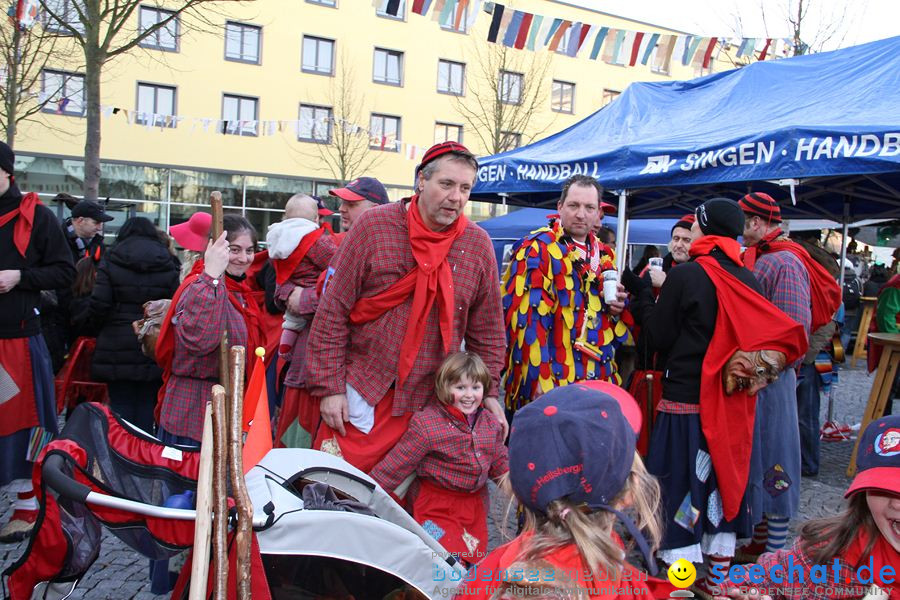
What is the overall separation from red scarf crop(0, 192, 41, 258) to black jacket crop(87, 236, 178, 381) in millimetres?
540

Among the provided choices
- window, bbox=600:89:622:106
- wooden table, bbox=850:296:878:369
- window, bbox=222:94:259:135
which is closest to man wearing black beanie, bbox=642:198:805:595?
wooden table, bbox=850:296:878:369

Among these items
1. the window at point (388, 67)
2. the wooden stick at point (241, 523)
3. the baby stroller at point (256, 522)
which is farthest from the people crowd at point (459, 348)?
the window at point (388, 67)

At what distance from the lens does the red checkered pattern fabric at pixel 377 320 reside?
2879 mm

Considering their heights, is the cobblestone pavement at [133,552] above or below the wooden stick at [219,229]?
below

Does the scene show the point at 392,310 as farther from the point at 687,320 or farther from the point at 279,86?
the point at 279,86

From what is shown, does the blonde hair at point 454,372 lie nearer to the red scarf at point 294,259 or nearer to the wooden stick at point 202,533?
the wooden stick at point 202,533

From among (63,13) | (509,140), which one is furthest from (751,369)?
(509,140)

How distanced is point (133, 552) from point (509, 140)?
2341 cm

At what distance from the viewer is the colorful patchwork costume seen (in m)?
3.66

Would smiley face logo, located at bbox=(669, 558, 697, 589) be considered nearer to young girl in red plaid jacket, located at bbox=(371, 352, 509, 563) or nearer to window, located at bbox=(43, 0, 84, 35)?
young girl in red plaid jacket, located at bbox=(371, 352, 509, 563)

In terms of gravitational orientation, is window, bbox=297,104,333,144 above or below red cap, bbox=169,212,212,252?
above

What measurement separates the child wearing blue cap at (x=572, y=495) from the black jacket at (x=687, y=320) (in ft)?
6.38

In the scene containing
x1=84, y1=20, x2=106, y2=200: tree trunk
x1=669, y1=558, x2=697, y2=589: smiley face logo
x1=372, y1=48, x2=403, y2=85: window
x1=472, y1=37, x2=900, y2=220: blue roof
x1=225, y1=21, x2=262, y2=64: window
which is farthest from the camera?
x1=372, y1=48, x2=403, y2=85: window

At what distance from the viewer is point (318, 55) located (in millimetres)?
26875
